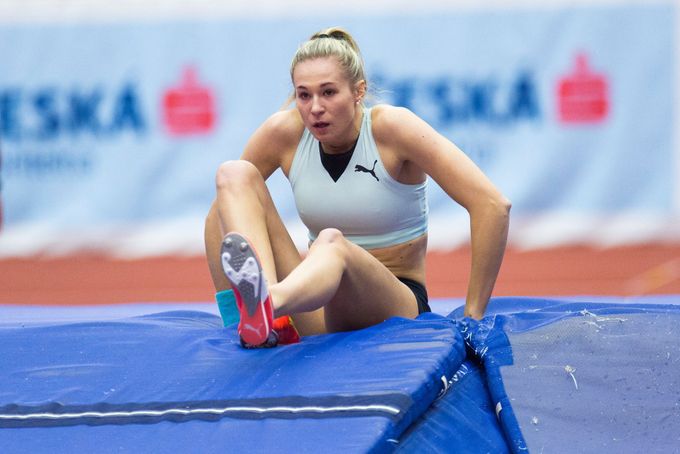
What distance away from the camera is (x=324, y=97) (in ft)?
8.91

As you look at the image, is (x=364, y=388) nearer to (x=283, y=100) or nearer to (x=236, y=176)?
(x=236, y=176)

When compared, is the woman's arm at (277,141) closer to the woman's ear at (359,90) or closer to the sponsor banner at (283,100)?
the woman's ear at (359,90)

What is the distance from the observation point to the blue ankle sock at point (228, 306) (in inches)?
110

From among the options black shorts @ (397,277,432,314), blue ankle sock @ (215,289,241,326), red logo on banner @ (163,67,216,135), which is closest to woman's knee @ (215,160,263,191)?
blue ankle sock @ (215,289,241,326)

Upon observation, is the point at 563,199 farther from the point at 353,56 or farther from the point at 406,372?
the point at 406,372

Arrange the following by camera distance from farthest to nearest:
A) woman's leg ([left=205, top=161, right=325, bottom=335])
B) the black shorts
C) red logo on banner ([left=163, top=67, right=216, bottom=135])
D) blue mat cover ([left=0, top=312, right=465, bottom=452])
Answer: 1. red logo on banner ([left=163, top=67, right=216, bottom=135])
2. the black shorts
3. woman's leg ([left=205, top=161, right=325, bottom=335])
4. blue mat cover ([left=0, top=312, right=465, bottom=452])

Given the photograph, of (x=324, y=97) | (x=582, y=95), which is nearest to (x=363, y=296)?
(x=324, y=97)

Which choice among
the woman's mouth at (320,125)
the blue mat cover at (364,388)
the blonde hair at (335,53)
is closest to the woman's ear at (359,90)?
the blonde hair at (335,53)

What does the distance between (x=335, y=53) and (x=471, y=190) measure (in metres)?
0.55

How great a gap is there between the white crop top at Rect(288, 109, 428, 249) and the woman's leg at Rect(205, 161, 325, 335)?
0.16m

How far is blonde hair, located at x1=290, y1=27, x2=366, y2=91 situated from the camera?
271 cm

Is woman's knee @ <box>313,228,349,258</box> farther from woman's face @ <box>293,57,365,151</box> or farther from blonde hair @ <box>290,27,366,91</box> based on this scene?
blonde hair @ <box>290,27,366,91</box>

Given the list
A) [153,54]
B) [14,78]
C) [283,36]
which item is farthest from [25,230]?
[283,36]

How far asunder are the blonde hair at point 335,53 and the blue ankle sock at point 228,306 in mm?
660
